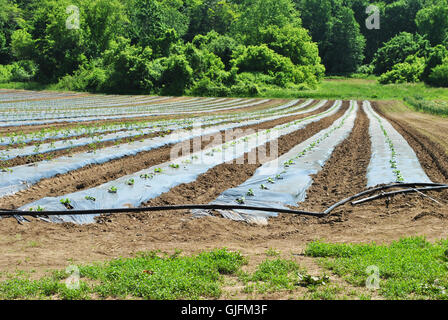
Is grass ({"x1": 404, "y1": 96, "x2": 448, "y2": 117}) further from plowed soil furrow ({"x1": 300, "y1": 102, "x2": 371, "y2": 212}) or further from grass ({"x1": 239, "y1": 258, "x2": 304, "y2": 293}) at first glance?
grass ({"x1": 239, "y1": 258, "x2": 304, "y2": 293})

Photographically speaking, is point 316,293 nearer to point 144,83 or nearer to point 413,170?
point 413,170

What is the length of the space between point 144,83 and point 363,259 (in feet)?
125

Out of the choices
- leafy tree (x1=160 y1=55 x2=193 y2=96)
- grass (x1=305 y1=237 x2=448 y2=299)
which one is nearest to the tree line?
leafy tree (x1=160 y1=55 x2=193 y2=96)

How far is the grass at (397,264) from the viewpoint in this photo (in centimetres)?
403

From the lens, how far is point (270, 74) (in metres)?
45.1

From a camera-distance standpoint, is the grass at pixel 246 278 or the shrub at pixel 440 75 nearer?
the grass at pixel 246 278

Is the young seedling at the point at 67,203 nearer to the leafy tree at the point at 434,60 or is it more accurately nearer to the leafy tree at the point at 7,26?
the leafy tree at the point at 434,60

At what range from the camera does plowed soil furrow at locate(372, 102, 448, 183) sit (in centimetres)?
1014

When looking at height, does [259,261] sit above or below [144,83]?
below

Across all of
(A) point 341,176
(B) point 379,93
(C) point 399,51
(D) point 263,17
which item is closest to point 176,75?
(B) point 379,93

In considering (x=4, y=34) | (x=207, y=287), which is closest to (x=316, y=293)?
(x=207, y=287)

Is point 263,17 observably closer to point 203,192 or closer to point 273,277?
point 203,192

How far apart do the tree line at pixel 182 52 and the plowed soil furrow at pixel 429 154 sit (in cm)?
2475

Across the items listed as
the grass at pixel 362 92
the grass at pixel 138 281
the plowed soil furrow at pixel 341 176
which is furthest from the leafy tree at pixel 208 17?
the grass at pixel 138 281
